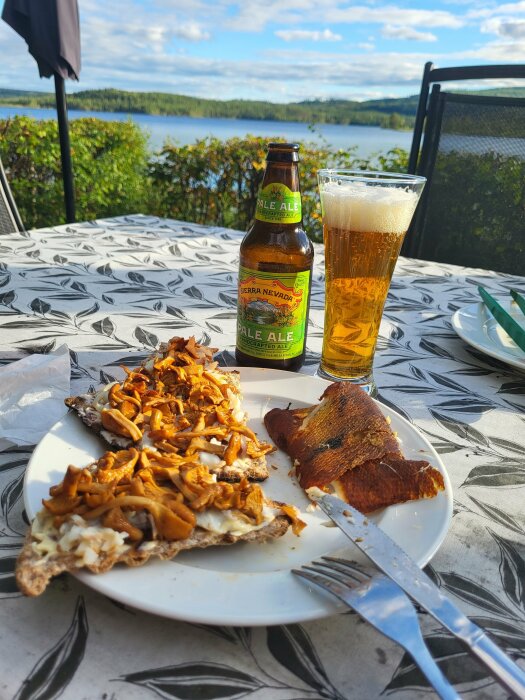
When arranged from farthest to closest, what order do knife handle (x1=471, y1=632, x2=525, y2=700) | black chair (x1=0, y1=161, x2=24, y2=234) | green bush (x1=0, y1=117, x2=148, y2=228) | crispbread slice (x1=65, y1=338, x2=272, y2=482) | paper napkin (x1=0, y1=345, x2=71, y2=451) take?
green bush (x1=0, y1=117, x2=148, y2=228), black chair (x1=0, y1=161, x2=24, y2=234), paper napkin (x1=0, y1=345, x2=71, y2=451), crispbread slice (x1=65, y1=338, x2=272, y2=482), knife handle (x1=471, y1=632, x2=525, y2=700)

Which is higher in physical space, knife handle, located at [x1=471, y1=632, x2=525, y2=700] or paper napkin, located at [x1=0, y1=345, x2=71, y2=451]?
knife handle, located at [x1=471, y1=632, x2=525, y2=700]

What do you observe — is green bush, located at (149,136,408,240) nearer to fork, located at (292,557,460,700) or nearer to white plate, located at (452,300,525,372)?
white plate, located at (452,300,525,372)

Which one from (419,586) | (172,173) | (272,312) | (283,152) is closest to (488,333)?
(272,312)

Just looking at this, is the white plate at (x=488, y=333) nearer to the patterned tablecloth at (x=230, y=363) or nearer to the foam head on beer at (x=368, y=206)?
the patterned tablecloth at (x=230, y=363)

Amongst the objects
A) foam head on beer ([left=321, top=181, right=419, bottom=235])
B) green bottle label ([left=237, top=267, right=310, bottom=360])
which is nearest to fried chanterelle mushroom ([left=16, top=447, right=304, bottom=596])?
green bottle label ([left=237, top=267, right=310, bottom=360])

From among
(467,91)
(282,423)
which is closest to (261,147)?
(467,91)

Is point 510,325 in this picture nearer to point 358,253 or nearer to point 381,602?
point 358,253
